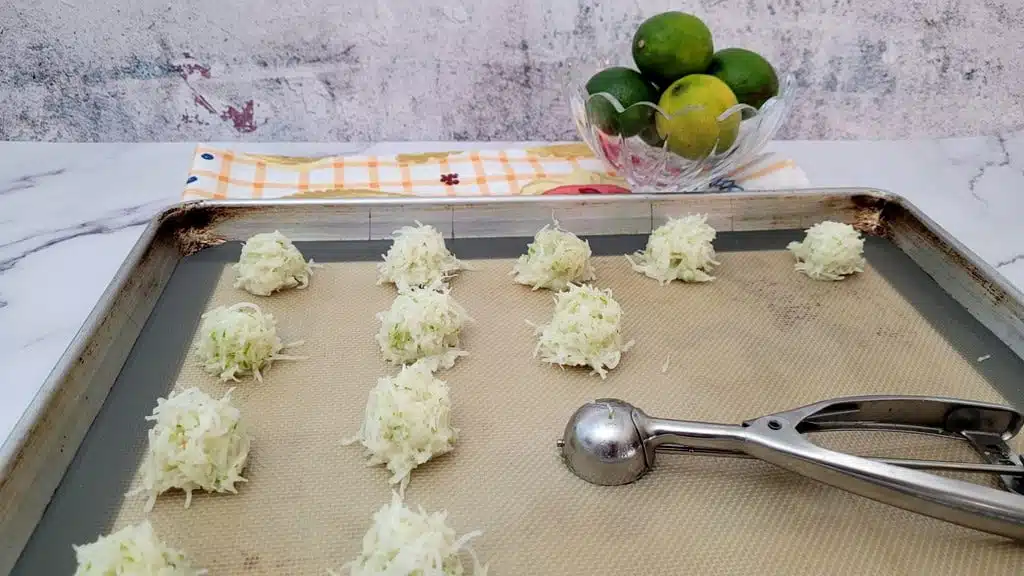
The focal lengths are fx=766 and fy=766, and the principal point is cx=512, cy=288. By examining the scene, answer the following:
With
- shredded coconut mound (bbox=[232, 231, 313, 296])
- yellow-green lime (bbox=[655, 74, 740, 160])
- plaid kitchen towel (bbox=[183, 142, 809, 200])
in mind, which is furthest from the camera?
plaid kitchen towel (bbox=[183, 142, 809, 200])

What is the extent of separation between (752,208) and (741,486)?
1.69 feet

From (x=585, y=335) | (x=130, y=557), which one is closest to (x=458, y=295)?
(x=585, y=335)

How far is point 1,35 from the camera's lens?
1.37 metres

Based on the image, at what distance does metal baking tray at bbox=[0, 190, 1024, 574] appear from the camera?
66cm

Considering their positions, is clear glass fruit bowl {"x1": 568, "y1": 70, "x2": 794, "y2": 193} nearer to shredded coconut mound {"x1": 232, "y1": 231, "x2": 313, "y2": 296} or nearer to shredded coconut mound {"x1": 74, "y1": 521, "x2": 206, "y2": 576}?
shredded coconut mound {"x1": 232, "y1": 231, "x2": 313, "y2": 296}

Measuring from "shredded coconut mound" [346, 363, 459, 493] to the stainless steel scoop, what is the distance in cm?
12

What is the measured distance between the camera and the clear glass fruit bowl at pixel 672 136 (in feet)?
3.60

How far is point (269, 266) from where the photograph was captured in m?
0.94

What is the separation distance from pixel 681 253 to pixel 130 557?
70 centimetres

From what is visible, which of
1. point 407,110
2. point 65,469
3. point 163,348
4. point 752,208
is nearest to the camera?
point 65,469

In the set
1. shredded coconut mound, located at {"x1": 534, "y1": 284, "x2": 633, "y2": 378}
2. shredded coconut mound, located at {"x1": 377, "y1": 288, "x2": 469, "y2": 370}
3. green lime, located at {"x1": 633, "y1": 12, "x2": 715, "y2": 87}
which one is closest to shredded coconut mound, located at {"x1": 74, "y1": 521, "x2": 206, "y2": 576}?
shredded coconut mound, located at {"x1": 377, "y1": 288, "x2": 469, "y2": 370}

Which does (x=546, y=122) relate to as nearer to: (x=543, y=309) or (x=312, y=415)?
(x=543, y=309)

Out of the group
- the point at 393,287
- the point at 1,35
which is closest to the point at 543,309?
the point at 393,287

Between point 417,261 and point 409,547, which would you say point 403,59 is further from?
point 409,547
